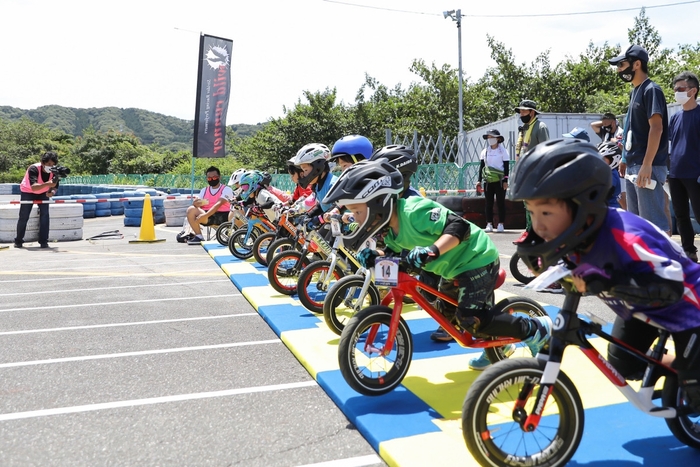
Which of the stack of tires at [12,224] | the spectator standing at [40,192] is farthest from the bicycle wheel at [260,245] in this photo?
the stack of tires at [12,224]

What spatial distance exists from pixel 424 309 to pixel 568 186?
1.65 metres

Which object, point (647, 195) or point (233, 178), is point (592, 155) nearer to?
point (647, 195)

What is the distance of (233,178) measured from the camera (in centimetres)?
1061

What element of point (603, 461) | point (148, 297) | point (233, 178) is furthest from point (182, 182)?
point (603, 461)

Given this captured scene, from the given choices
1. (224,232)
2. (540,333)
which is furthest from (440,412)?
(224,232)

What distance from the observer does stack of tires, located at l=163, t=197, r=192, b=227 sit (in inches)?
747

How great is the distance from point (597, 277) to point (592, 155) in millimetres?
487

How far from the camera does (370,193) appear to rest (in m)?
4.01

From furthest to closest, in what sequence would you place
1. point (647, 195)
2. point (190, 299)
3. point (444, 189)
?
point (444, 189)
point (190, 299)
point (647, 195)

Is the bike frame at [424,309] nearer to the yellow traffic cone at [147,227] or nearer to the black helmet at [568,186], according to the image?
the black helmet at [568,186]

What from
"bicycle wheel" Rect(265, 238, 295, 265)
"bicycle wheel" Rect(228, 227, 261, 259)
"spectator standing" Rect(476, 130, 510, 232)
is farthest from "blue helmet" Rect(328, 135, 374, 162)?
"spectator standing" Rect(476, 130, 510, 232)

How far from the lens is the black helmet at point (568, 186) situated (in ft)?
8.60

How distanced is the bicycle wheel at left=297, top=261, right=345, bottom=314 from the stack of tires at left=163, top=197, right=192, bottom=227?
43.2 ft

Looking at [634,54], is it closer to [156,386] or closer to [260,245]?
[156,386]
